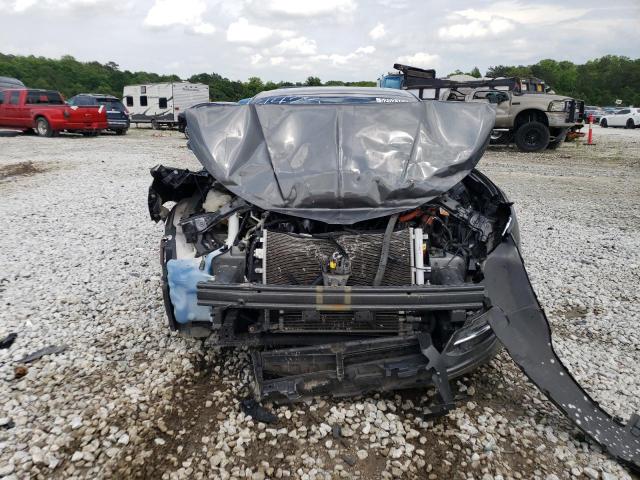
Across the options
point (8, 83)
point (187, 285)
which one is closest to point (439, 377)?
point (187, 285)

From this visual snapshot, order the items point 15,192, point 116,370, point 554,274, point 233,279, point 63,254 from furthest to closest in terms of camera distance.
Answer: point 15,192 → point 63,254 → point 554,274 → point 116,370 → point 233,279

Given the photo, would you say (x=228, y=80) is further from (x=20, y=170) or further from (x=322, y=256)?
(x=322, y=256)

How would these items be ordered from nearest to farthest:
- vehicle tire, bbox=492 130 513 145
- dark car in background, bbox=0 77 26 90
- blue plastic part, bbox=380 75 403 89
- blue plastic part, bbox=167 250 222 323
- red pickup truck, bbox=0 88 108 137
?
blue plastic part, bbox=167 250 222 323
vehicle tire, bbox=492 130 513 145
red pickup truck, bbox=0 88 108 137
blue plastic part, bbox=380 75 403 89
dark car in background, bbox=0 77 26 90

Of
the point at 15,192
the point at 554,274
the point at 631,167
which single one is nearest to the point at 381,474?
the point at 554,274

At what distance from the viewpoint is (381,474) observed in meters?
2.29

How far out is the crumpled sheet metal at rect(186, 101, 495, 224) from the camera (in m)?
2.83

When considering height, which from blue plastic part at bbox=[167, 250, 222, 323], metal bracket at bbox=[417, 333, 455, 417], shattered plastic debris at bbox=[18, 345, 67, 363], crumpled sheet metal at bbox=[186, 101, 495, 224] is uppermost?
crumpled sheet metal at bbox=[186, 101, 495, 224]

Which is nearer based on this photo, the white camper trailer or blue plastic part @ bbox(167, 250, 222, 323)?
blue plastic part @ bbox(167, 250, 222, 323)

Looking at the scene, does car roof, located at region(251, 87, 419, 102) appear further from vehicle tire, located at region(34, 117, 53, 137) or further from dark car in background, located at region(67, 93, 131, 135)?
dark car in background, located at region(67, 93, 131, 135)

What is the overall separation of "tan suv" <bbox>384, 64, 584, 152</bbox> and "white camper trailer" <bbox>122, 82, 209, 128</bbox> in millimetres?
13171

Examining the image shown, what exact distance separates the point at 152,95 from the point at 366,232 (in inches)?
959

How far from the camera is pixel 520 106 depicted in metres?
14.4

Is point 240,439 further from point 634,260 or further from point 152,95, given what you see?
point 152,95

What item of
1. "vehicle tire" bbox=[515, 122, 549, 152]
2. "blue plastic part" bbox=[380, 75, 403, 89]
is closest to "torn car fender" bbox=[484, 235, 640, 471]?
"vehicle tire" bbox=[515, 122, 549, 152]
